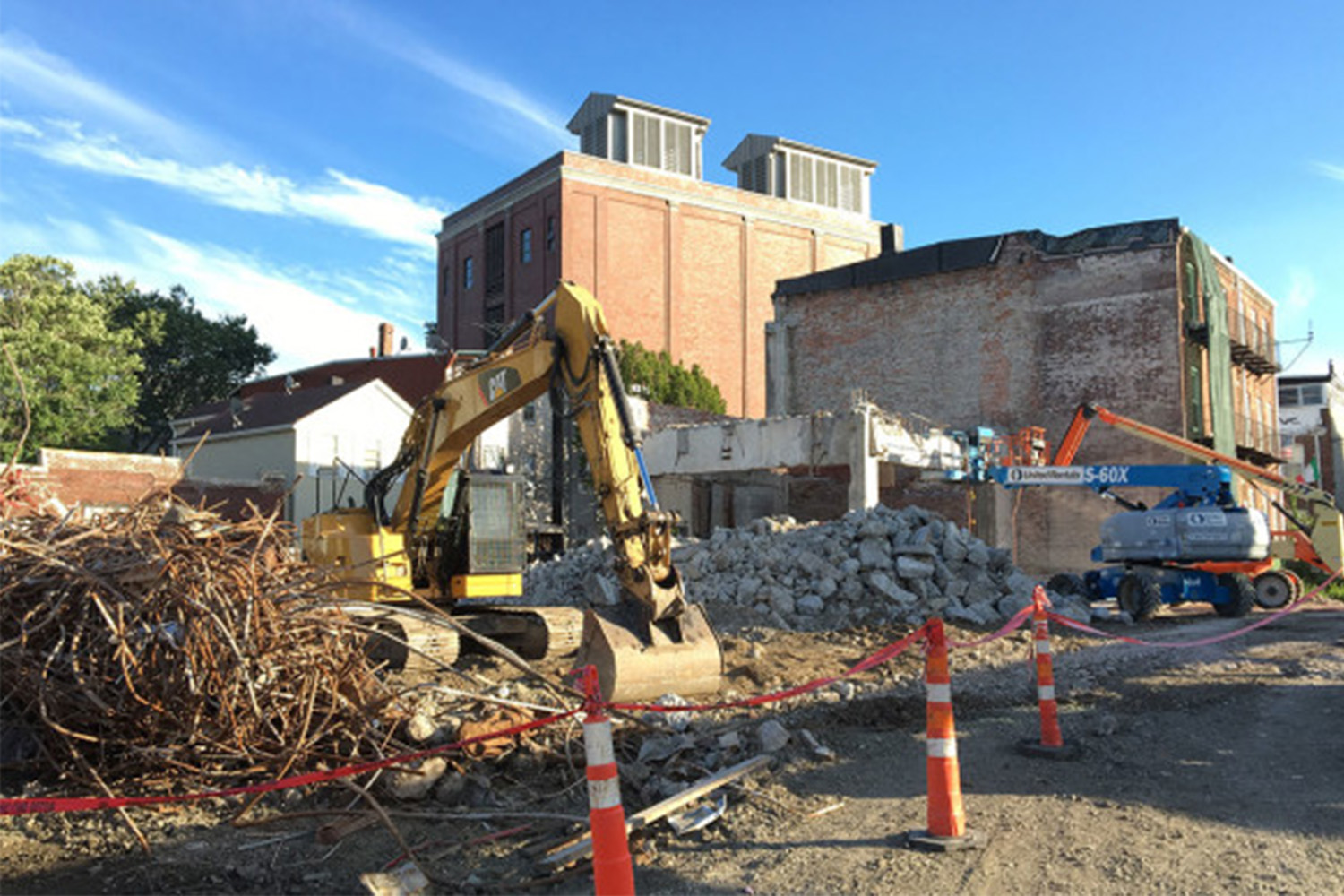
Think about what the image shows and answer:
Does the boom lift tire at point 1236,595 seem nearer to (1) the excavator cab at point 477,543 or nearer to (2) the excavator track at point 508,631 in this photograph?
(2) the excavator track at point 508,631

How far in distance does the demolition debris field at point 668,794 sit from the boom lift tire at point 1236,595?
1181 centimetres

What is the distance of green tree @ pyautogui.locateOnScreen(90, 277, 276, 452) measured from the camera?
44375 millimetres

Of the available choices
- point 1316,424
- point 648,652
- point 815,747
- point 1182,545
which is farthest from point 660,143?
point 815,747

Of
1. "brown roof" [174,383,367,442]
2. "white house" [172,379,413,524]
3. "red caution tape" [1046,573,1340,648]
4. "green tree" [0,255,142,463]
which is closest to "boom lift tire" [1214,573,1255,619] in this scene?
"red caution tape" [1046,573,1340,648]

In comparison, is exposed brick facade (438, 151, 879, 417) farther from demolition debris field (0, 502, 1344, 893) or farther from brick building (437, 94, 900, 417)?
demolition debris field (0, 502, 1344, 893)

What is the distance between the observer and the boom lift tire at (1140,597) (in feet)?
61.2

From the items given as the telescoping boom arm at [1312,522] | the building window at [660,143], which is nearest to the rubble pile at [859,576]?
the telescoping boom arm at [1312,522]

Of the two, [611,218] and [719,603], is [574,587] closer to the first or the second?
[719,603]

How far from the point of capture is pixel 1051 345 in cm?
3108

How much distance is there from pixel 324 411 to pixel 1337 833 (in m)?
31.2

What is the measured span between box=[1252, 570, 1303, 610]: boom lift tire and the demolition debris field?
12804 mm

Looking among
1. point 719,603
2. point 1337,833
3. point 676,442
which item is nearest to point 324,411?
point 676,442

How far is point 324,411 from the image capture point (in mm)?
32719

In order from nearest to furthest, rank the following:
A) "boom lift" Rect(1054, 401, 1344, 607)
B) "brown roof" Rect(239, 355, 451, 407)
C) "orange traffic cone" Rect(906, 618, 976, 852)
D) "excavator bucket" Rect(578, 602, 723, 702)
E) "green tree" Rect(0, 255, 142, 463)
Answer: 1. "orange traffic cone" Rect(906, 618, 976, 852)
2. "excavator bucket" Rect(578, 602, 723, 702)
3. "boom lift" Rect(1054, 401, 1344, 607)
4. "green tree" Rect(0, 255, 142, 463)
5. "brown roof" Rect(239, 355, 451, 407)
